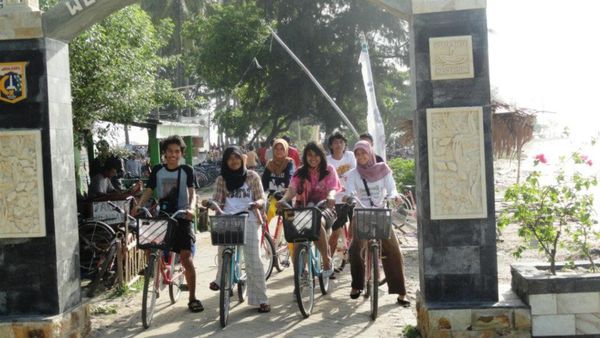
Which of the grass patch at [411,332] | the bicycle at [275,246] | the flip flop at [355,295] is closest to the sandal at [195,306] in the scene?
the bicycle at [275,246]

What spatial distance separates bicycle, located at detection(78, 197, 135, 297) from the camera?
304 inches

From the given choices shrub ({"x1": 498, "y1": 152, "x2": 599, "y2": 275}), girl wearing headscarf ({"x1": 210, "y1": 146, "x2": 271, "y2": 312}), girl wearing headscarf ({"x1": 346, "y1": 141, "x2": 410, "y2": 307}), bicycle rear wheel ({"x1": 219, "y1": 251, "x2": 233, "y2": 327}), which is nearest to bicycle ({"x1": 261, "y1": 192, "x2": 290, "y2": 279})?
girl wearing headscarf ({"x1": 210, "y1": 146, "x2": 271, "y2": 312})

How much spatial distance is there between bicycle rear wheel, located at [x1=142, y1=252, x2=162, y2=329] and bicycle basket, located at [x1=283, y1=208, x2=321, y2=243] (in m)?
1.27

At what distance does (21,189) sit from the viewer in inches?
214

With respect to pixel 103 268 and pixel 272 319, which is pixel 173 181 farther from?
pixel 272 319

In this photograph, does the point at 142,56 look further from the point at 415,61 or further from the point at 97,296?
the point at 415,61

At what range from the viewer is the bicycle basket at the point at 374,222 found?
19.5 feet

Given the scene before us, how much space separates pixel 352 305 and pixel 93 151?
17.5ft

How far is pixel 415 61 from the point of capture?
531cm

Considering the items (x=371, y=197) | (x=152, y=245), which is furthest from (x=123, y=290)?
(x=371, y=197)

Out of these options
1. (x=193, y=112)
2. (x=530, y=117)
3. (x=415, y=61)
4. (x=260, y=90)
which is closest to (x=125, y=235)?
(x=415, y=61)

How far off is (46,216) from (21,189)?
303 millimetres

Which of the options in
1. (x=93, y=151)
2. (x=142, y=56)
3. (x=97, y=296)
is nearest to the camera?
(x=97, y=296)

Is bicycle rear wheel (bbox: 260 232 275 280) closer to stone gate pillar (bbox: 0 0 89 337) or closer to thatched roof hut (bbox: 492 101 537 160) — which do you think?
stone gate pillar (bbox: 0 0 89 337)
